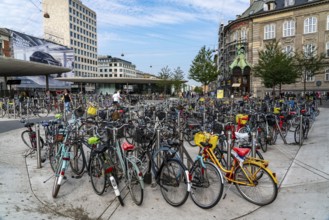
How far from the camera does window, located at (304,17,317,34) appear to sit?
3791cm

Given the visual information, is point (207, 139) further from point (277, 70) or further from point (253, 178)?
point (277, 70)

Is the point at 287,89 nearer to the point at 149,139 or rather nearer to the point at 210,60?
the point at 210,60

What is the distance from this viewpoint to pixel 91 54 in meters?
100

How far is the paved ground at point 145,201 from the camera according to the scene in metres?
3.62

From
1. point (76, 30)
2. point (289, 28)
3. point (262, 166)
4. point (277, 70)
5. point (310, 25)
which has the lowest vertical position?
point (262, 166)

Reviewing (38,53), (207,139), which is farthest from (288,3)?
(38,53)

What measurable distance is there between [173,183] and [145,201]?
1.81ft

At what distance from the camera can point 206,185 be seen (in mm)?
3855

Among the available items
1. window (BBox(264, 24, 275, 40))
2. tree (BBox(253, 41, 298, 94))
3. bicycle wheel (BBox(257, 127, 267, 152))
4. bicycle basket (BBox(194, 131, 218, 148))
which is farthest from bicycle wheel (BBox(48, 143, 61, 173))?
window (BBox(264, 24, 275, 40))

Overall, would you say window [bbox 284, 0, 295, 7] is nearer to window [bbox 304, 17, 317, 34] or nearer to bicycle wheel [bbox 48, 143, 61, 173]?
window [bbox 304, 17, 317, 34]

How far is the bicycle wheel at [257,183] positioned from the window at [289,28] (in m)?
42.7

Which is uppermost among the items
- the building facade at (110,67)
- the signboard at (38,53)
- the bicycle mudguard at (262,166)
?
the building facade at (110,67)

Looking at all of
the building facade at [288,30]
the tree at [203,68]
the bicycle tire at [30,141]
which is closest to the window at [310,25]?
the building facade at [288,30]

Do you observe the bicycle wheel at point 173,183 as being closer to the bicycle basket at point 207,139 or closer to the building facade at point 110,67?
the bicycle basket at point 207,139
